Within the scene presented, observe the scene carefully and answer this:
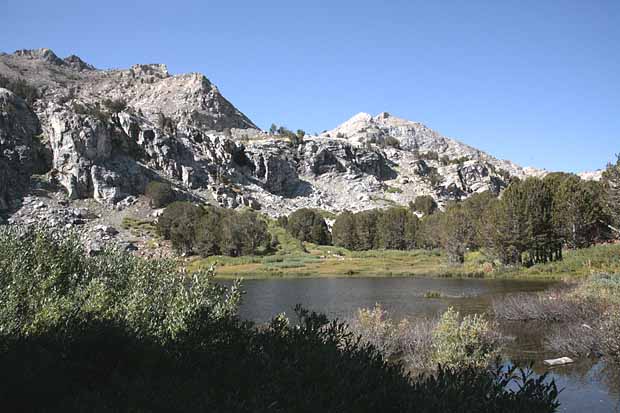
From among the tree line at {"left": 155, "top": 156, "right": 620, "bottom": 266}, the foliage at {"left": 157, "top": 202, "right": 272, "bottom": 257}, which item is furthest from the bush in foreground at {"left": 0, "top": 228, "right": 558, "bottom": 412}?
the foliage at {"left": 157, "top": 202, "right": 272, "bottom": 257}

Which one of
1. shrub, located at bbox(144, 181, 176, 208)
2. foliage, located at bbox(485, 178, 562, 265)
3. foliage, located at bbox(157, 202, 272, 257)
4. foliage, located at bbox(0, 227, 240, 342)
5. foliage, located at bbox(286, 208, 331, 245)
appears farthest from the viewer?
shrub, located at bbox(144, 181, 176, 208)

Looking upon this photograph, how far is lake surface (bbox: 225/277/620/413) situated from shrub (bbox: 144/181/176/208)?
82.3 meters

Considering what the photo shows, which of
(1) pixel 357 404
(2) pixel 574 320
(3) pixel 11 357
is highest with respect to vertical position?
(3) pixel 11 357

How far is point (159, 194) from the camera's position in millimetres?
135250

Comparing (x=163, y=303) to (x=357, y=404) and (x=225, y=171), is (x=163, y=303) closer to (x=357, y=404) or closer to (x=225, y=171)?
(x=357, y=404)

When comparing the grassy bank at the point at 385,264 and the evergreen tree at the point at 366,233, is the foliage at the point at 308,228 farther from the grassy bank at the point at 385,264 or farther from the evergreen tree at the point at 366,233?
the evergreen tree at the point at 366,233

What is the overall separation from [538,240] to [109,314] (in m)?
68.6

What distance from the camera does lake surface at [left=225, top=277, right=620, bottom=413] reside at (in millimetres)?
17969

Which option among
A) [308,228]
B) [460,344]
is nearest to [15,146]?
[308,228]

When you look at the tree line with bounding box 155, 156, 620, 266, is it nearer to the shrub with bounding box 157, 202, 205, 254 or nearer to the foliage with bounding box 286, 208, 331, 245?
the foliage with bounding box 286, 208, 331, 245

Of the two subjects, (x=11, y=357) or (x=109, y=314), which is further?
(x=109, y=314)

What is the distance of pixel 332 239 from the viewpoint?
136 meters

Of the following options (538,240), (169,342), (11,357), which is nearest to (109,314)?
(169,342)

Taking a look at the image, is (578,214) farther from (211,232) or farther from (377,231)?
(211,232)
